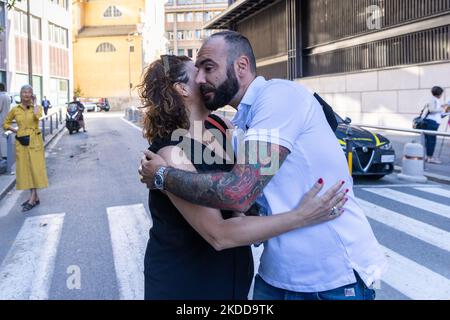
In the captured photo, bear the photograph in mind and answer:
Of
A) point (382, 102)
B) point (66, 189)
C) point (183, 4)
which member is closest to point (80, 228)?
point (66, 189)

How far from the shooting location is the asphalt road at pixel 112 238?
4.80m

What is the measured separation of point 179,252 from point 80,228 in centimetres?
545

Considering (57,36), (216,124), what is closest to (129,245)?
(216,124)

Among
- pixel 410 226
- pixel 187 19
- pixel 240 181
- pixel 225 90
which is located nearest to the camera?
pixel 240 181

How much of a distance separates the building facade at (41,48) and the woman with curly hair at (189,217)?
116ft

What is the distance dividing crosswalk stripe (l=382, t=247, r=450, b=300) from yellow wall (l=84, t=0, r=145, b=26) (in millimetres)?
78355

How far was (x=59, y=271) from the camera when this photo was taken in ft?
17.4

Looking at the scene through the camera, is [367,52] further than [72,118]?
No

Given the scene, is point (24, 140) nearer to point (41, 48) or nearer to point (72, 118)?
point (72, 118)

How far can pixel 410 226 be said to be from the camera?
Answer: 7.05m

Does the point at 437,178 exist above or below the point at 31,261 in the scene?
above

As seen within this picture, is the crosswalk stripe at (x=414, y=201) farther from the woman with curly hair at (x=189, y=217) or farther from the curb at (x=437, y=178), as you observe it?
the woman with curly hair at (x=189, y=217)

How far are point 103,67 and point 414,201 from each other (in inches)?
2864
